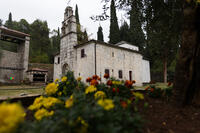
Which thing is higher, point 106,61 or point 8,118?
Answer: point 106,61

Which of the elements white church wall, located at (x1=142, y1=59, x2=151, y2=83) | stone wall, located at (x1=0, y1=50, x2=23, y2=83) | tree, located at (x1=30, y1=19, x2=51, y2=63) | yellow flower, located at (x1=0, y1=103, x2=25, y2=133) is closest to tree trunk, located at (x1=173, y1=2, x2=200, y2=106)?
yellow flower, located at (x1=0, y1=103, x2=25, y2=133)

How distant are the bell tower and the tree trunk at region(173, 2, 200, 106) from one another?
1273 centimetres

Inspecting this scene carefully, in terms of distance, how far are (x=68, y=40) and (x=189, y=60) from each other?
14.0 m

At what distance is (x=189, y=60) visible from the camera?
9.30ft

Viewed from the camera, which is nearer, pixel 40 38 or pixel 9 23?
pixel 40 38

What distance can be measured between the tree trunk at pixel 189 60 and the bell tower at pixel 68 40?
1273 centimetres

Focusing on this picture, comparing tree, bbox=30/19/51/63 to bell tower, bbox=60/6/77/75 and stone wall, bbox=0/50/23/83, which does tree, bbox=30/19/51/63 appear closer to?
stone wall, bbox=0/50/23/83

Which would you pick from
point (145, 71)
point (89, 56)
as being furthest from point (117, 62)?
point (145, 71)

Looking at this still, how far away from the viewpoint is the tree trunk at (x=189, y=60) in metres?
2.78

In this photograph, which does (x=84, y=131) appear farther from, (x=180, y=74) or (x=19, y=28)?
(x=19, y=28)

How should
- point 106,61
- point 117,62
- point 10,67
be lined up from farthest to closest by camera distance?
1. point 10,67
2. point 117,62
3. point 106,61

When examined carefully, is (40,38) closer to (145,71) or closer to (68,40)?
(68,40)

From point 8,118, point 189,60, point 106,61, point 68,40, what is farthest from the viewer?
point 68,40

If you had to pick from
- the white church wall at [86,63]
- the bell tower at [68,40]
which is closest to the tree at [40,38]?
the bell tower at [68,40]
